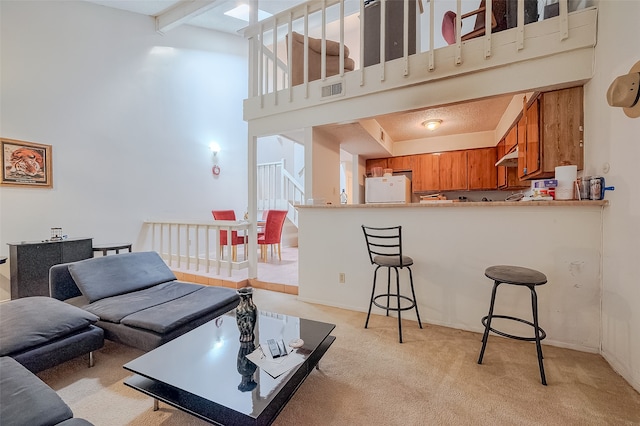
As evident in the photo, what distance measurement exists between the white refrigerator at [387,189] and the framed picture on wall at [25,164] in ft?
15.0

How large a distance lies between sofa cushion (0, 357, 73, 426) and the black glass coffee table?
0.32 meters

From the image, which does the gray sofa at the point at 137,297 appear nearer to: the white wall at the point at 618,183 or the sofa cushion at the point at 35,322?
the sofa cushion at the point at 35,322

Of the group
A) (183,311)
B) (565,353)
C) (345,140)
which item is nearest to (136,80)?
(345,140)

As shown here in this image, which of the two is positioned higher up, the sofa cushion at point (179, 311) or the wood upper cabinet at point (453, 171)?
the wood upper cabinet at point (453, 171)

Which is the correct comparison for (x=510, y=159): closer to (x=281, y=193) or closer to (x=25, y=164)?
(x=281, y=193)

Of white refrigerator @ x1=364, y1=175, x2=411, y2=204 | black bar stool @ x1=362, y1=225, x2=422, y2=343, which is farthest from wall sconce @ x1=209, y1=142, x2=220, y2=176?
black bar stool @ x1=362, y1=225, x2=422, y2=343

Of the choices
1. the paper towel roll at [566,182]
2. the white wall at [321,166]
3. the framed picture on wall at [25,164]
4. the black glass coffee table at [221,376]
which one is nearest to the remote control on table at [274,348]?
the black glass coffee table at [221,376]

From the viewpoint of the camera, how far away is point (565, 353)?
210 centimetres

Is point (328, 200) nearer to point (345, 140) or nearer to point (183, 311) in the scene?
point (345, 140)

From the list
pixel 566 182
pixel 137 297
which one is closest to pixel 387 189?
pixel 566 182

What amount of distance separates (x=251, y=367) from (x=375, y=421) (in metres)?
0.72

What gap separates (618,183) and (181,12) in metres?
6.09

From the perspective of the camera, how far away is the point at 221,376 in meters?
1.31

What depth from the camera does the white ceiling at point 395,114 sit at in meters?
3.46
